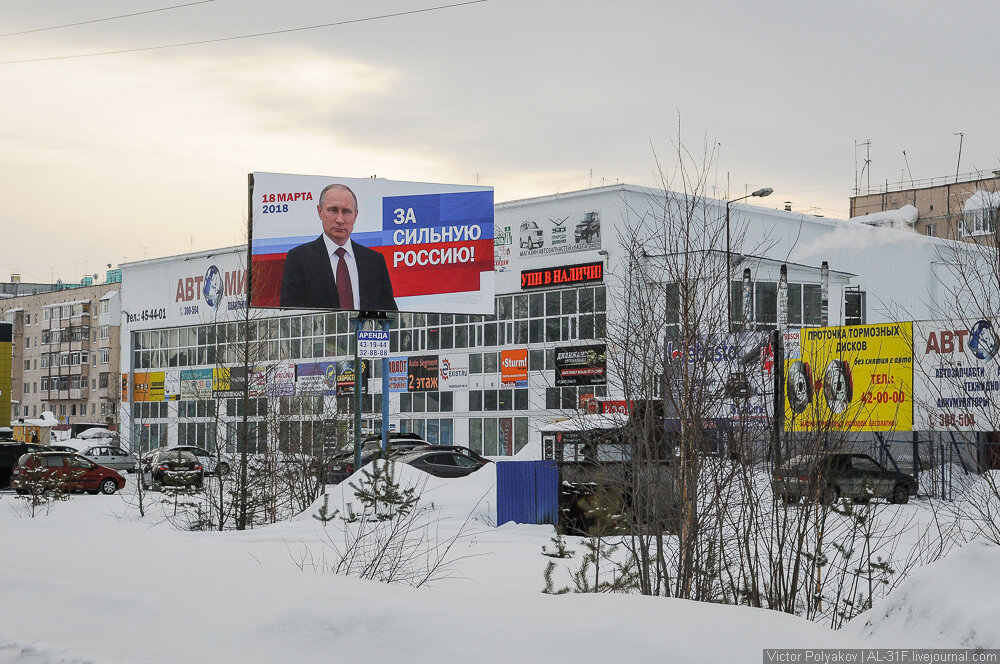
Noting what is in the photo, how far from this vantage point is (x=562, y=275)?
46219mm

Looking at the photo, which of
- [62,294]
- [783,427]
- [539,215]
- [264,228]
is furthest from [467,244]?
[62,294]

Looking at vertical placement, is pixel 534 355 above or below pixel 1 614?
above

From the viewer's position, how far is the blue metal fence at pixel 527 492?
2178cm

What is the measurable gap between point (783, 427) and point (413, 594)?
190 inches

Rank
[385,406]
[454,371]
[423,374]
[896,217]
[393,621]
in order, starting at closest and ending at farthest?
[393,621] → [385,406] → [454,371] → [423,374] → [896,217]

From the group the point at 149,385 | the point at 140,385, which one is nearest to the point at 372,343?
the point at 149,385

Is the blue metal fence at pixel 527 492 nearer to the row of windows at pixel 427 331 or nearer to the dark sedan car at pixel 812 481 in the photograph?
the dark sedan car at pixel 812 481

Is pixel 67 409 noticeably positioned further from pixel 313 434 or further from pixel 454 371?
pixel 313 434

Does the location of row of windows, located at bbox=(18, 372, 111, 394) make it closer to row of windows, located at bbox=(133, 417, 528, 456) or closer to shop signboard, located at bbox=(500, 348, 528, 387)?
row of windows, located at bbox=(133, 417, 528, 456)

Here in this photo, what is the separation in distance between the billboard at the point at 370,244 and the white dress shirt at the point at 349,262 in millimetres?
28

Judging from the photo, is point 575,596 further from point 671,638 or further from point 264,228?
point 264,228

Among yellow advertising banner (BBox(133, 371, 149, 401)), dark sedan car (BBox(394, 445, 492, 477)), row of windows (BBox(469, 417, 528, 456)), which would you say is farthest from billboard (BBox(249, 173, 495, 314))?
yellow advertising banner (BBox(133, 371, 149, 401))

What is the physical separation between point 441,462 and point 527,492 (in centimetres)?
811

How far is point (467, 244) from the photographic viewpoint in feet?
106
